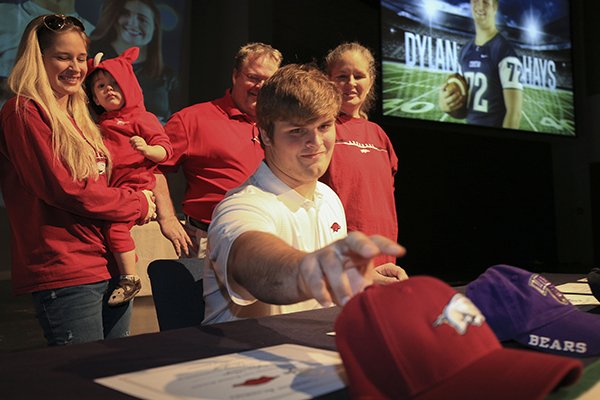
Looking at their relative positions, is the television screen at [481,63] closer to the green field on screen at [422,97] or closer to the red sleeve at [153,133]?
the green field on screen at [422,97]

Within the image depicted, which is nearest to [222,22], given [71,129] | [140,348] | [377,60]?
[377,60]

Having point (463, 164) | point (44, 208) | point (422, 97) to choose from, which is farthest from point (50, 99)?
point (463, 164)

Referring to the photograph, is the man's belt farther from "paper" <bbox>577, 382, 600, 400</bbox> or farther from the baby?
"paper" <bbox>577, 382, 600, 400</bbox>

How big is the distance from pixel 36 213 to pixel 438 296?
142 cm

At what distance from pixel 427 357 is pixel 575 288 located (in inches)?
53.8

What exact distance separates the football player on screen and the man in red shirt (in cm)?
412

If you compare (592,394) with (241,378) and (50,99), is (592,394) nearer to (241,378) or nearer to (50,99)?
(241,378)

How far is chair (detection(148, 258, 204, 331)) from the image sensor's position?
1512mm

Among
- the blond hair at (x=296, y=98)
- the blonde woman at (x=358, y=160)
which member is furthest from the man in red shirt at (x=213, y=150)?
the blond hair at (x=296, y=98)

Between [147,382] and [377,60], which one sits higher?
[377,60]

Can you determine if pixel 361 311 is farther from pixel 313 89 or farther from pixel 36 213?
pixel 36 213

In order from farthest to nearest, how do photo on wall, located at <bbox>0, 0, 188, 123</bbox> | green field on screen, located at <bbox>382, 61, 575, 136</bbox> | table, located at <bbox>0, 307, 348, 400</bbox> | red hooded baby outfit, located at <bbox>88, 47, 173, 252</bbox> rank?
1. green field on screen, located at <bbox>382, 61, 575, 136</bbox>
2. photo on wall, located at <bbox>0, 0, 188, 123</bbox>
3. red hooded baby outfit, located at <bbox>88, 47, 173, 252</bbox>
4. table, located at <bbox>0, 307, 348, 400</bbox>

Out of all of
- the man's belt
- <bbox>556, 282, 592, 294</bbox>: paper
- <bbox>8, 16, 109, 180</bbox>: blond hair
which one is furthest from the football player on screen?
<bbox>8, 16, 109, 180</bbox>: blond hair

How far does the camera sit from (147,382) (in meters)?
0.78
